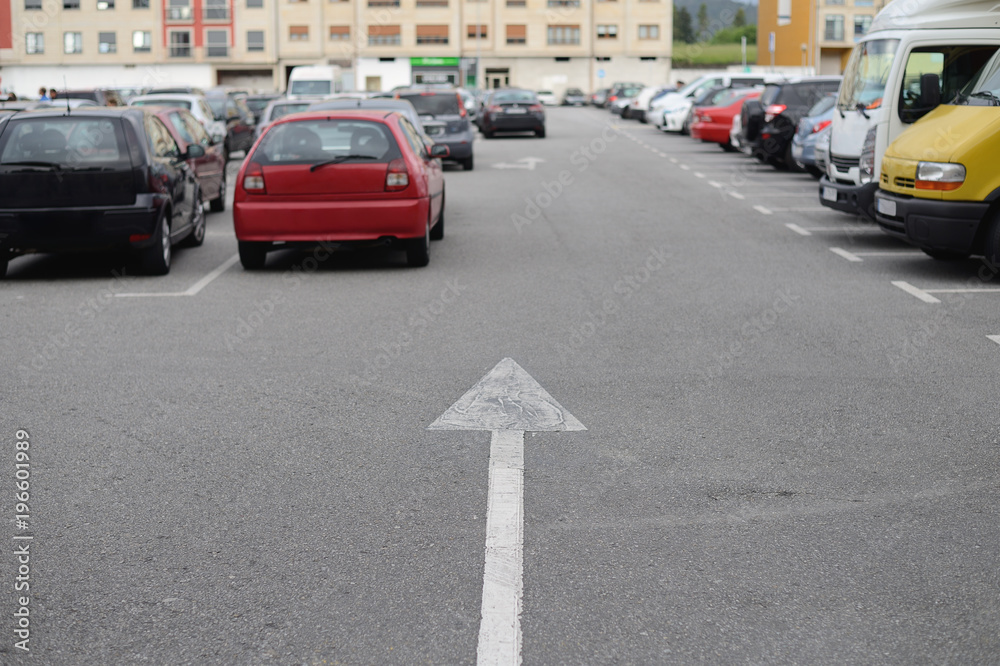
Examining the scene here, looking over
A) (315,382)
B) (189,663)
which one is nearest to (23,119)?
(315,382)

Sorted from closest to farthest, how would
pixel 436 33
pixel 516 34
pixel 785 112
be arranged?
1. pixel 785 112
2. pixel 436 33
3. pixel 516 34

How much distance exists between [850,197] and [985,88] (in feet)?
8.82

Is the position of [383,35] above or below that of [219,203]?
above

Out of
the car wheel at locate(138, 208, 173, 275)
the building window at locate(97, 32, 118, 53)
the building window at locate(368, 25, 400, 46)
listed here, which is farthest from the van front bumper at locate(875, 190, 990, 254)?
the building window at locate(97, 32, 118, 53)

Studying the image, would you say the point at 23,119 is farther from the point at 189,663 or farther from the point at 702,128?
the point at 702,128

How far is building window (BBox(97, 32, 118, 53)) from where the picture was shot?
315 ft

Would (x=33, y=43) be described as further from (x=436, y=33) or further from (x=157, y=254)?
(x=157, y=254)

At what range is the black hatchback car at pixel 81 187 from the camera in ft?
36.8

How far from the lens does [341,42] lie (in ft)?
324

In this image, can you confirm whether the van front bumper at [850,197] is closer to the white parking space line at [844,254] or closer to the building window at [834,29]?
the white parking space line at [844,254]

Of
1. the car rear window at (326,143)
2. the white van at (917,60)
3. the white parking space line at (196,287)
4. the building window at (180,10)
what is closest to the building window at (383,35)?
the building window at (180,10)

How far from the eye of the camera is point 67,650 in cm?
371

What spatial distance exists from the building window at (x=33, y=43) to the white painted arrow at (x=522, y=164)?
253 ft

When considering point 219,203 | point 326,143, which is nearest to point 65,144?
point 326,143
